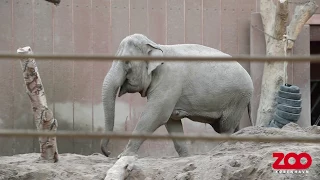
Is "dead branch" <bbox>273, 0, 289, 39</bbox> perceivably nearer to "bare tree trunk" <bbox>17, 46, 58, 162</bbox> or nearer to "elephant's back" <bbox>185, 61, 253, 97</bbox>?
"elephant's back" <bbox>185, 61, 253, 97</bbox>

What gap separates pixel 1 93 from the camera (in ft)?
29.1

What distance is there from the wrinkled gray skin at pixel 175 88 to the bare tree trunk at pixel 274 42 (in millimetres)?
795

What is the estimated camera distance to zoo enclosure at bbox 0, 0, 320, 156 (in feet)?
29.1

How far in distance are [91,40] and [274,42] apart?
197 centimetres

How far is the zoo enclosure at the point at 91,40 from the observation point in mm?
8875

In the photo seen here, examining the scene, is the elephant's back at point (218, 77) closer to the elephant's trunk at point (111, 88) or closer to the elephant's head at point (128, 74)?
the elephant's head at point (128, 74)

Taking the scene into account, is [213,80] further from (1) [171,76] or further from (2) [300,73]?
(2) [300,73]

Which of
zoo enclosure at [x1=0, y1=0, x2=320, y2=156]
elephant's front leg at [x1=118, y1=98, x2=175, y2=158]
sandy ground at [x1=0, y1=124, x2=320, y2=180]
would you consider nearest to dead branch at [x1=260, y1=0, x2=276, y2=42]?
zoo enclosure at [x1=0, y1=0, x2=320, y2=156]

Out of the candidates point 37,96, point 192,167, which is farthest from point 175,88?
point 37,96

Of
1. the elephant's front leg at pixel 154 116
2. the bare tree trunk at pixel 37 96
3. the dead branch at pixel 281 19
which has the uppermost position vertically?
the dead branch at pixel 281 19

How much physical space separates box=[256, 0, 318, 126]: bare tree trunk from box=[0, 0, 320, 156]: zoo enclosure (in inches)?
13.1

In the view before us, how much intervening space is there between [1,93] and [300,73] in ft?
10.8

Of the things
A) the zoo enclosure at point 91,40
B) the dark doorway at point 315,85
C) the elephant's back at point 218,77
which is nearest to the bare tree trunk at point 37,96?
the elephant's back at point 218,77

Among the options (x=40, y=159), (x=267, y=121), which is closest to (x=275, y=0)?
(x=267, y=121)
